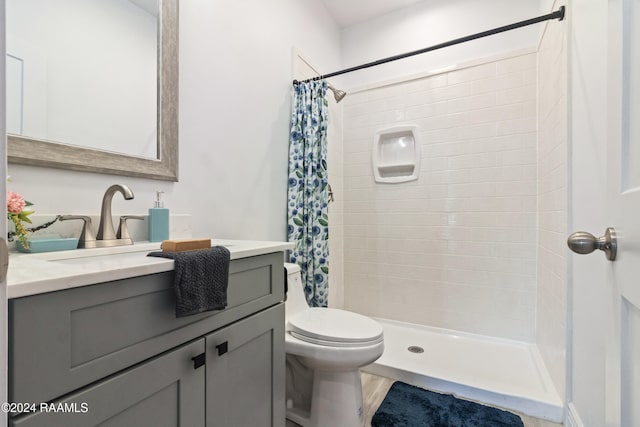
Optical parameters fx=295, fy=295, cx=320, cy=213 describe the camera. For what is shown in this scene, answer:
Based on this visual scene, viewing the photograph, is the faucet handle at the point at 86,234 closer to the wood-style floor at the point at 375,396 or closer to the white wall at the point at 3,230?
the white wall at the point at 3,230

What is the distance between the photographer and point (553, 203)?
1691mm

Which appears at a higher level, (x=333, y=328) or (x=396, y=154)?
(x=396, y=154)

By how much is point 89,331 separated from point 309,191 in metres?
1.47

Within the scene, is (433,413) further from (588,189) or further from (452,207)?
(452,207)

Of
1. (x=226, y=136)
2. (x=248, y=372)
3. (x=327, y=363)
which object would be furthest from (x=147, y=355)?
(x=226, y=136)

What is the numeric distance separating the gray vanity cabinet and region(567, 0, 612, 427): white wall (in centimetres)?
110

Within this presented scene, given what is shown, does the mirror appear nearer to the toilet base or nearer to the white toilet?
the white toilet

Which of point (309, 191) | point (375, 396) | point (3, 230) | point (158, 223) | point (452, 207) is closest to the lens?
point (3, 230)

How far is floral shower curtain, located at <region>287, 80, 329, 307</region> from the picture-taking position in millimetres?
1903

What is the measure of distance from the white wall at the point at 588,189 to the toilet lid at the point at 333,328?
782mm

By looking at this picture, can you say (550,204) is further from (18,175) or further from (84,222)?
(18,175)

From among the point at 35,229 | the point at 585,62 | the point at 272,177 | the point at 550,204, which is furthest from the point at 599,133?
the point at 35,229

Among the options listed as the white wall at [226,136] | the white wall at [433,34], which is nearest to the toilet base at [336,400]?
the white wall at [226,136]

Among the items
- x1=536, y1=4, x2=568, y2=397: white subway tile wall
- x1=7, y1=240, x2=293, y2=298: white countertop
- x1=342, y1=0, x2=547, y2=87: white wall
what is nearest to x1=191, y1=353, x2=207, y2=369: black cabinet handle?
x1=7, y1=240, x2=293, y2=298: white countertop
